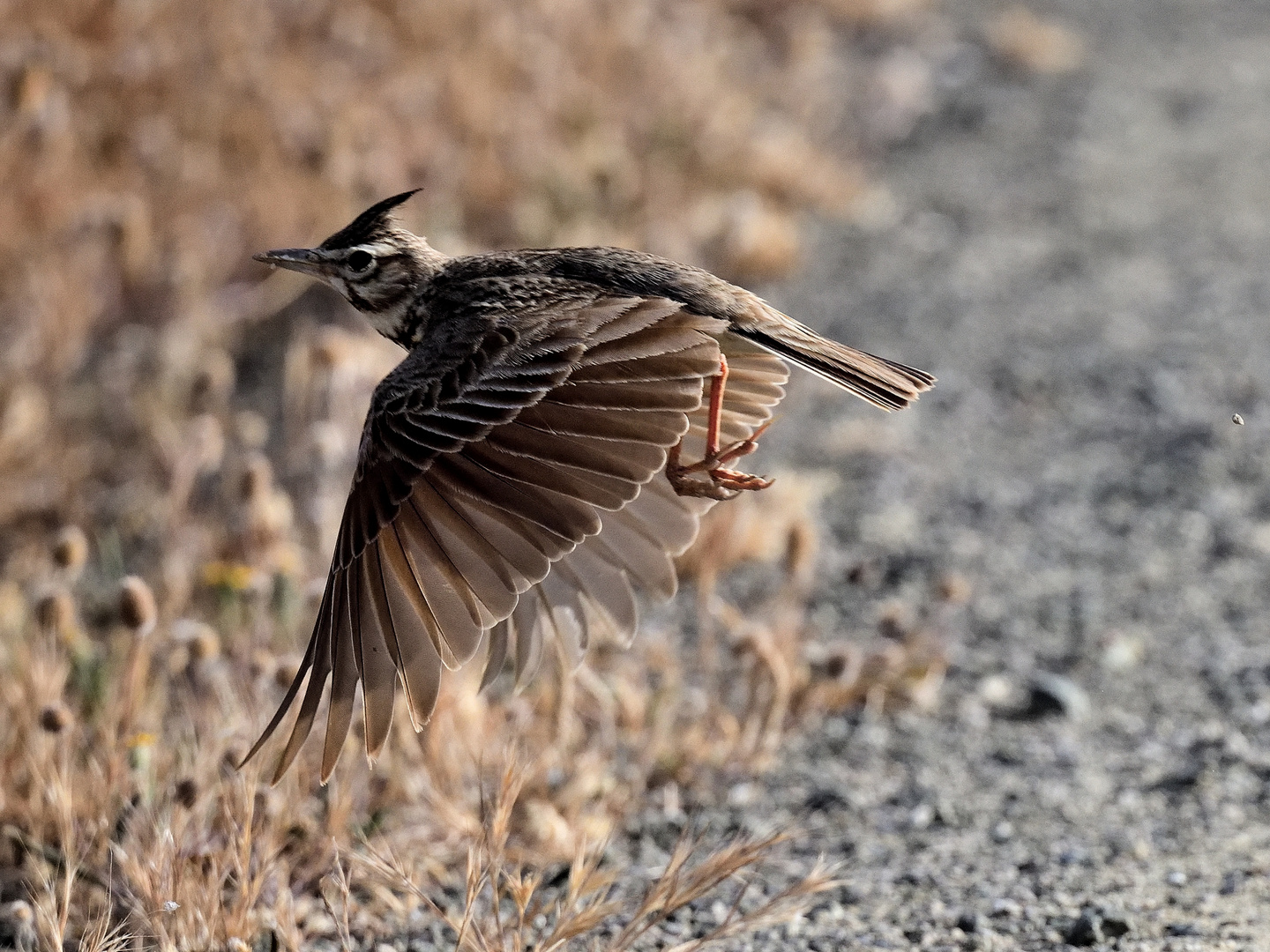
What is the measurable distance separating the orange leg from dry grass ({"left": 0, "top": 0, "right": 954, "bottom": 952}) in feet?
1.97

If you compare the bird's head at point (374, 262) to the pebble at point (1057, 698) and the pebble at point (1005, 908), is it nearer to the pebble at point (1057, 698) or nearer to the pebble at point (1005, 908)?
the pebble at point (1005, 908)

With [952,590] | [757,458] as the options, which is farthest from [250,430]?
[952,590]

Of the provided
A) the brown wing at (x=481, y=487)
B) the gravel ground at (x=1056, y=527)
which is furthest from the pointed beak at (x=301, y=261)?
the gravel ground at (x=1056, y=527)

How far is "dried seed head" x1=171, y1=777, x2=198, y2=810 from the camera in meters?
3.30

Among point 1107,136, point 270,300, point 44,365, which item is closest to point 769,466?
point 270,300

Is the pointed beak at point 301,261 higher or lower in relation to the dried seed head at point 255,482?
higher

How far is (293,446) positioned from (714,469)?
2.75m

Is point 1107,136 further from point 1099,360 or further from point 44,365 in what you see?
point 44,365

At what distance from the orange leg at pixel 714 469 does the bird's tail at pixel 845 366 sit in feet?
0.46

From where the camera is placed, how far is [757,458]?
19.0ft

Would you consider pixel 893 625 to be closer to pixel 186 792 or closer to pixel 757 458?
pixel 757 458

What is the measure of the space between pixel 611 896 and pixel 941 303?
13.4ft

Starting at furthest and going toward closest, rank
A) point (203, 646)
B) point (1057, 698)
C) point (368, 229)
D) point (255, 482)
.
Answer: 1. point (1057, 698)
2. point (255, 482)
3. point (203, 646)
4. point (368, 229)

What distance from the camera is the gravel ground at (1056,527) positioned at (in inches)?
142
